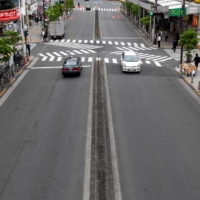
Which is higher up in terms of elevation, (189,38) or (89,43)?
(189,38)

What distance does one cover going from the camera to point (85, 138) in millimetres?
17500

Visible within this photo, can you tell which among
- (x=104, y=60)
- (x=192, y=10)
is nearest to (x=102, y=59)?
(x=104, y=60)

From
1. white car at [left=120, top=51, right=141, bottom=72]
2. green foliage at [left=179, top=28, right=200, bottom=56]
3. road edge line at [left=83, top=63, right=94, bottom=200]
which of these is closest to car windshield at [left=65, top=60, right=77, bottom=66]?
white car at [left=120, top=51, right=141, bottom=72]

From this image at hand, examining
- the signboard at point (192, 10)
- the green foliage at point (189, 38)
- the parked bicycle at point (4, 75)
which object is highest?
the signboard at point (192, 10)

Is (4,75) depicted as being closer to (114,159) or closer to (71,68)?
(71,68)

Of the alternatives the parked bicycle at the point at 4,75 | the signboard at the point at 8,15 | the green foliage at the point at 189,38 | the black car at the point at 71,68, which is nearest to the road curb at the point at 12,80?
the parked bicycle at the point at 4,75

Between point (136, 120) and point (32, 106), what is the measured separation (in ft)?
23.6

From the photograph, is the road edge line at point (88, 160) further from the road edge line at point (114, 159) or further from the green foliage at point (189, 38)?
the green foliage at point (189, 38)

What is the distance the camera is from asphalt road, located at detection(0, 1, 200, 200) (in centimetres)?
1320

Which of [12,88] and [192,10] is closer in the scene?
[12,88]

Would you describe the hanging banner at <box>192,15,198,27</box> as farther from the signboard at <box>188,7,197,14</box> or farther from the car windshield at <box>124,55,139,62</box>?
the car windshield at <box>124,55,139,62</box>

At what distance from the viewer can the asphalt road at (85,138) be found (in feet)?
43.3

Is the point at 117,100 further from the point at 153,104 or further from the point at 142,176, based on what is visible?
the point at 142,176

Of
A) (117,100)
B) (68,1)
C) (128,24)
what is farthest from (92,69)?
(68,1)
